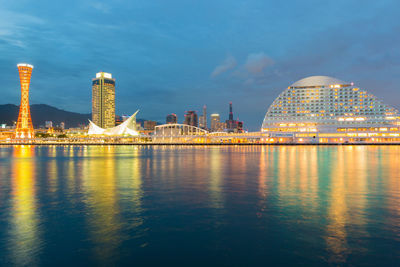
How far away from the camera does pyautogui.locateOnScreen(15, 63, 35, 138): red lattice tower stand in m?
142

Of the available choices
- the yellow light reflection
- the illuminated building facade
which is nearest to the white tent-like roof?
the illuminated building facade

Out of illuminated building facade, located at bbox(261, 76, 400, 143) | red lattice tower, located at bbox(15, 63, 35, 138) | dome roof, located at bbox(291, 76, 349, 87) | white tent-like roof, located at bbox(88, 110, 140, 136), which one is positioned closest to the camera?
illuminated building facade, located at bbox(261, 76, 400, 143)

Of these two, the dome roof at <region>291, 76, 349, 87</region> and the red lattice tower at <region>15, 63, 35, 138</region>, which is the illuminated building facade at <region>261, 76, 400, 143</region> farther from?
the red lattice tower at <region>15, 63, 35, 138</region>

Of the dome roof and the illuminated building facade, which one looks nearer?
the illuminated building facade

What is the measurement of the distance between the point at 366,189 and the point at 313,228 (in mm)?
10719

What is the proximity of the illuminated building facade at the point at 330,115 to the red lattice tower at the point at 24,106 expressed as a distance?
114353 millimetres

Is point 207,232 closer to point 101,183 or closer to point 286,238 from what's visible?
point 286,238

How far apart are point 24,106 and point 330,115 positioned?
482ft

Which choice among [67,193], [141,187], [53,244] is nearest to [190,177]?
[141,187]

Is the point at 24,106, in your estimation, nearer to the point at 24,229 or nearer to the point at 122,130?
the point at 122,130

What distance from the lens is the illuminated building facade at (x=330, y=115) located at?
391 ft

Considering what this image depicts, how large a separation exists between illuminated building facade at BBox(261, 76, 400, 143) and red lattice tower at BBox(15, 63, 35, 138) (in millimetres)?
114353

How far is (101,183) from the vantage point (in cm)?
2252

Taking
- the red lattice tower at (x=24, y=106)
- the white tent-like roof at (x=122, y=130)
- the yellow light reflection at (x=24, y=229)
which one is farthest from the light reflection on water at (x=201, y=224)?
the white tent-like roof at (x=122, y=130)
